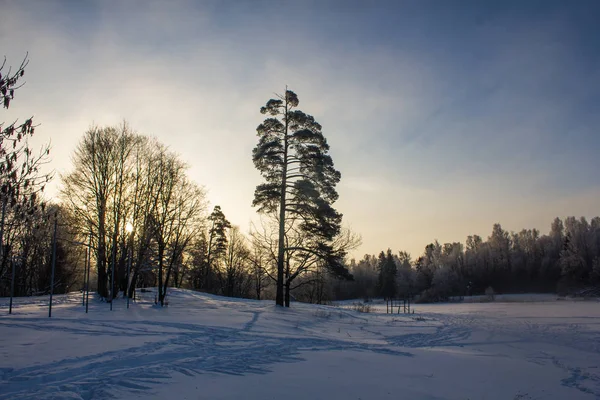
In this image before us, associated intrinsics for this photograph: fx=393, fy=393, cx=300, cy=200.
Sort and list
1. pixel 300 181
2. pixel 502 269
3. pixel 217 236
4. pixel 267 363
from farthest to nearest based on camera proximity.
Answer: pixel 502 269
pixel 217 236
pixel 300 181
pixel 267 363

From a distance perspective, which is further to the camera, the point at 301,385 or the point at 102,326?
the point at 102,326

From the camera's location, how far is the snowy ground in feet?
21.7

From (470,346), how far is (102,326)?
12.3 m

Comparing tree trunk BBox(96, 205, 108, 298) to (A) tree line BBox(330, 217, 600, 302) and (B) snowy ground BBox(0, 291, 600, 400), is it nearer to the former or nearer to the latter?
(B) snowy ground BBox(0, 291, 600, 400)

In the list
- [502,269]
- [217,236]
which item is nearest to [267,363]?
[217,236]

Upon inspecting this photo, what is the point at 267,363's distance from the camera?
28.7 ft

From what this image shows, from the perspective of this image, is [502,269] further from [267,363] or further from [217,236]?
[267,363]

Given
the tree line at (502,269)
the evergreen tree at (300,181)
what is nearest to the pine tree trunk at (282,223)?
the evergreen tree at (300,181)

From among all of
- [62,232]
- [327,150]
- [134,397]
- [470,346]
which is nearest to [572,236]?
[327,150]

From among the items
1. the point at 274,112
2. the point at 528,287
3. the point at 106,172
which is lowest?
the point at 528,287

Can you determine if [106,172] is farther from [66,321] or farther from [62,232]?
[66,321]

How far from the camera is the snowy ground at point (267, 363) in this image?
21.7ft

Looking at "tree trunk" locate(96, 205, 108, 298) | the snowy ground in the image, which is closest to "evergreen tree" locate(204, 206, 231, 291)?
"tree trunk" locate(96, 205, 108, 298)

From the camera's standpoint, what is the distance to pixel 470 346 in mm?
13117
